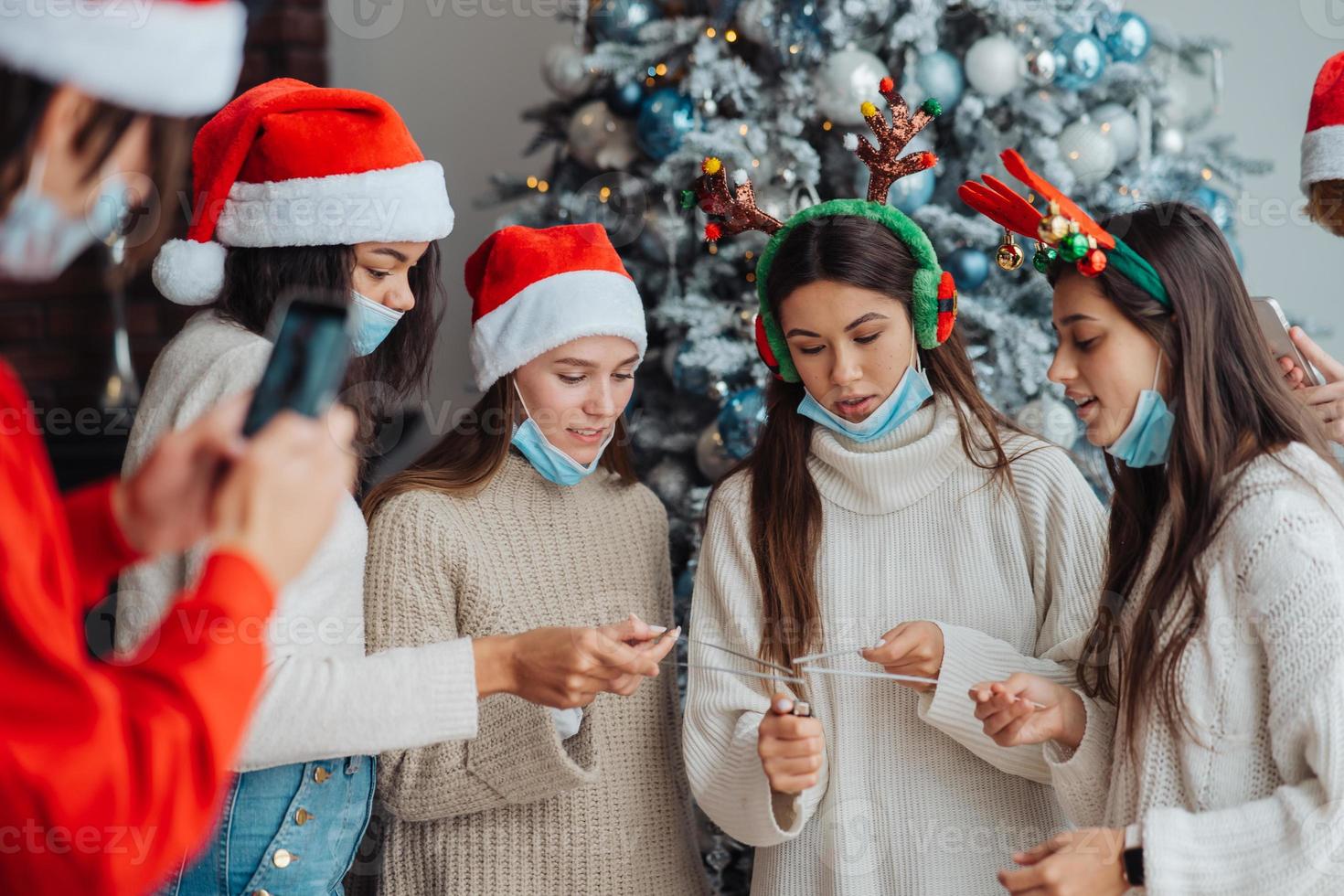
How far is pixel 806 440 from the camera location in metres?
1.96

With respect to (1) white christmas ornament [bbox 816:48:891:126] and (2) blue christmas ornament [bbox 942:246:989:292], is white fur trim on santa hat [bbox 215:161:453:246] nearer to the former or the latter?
(1) white christmas ornament [bbox 816:48:891:126]

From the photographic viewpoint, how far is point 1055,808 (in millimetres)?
1768

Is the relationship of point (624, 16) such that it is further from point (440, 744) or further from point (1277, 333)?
point (440, 744)

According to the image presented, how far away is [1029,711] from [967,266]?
4.43 ft

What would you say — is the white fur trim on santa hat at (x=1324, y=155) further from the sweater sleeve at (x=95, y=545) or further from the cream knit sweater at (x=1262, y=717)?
the sweater sleeve at (x=95, y=545)

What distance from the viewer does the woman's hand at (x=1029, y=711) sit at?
1493 millimetres

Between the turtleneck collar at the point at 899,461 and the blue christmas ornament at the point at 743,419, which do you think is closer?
the turtleneck collar at the point at 899,461

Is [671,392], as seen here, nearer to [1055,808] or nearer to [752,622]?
[752,622]

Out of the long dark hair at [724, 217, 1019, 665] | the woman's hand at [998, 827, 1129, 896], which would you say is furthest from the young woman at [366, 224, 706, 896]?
the woman's hand at [998, 827, 1129, 896]

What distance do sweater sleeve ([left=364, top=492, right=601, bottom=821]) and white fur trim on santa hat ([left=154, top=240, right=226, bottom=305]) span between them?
1.46ft

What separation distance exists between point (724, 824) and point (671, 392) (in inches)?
51.5

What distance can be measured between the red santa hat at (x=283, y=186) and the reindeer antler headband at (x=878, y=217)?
55cm

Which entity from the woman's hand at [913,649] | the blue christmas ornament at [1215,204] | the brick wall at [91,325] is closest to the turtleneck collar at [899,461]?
the woman's hand at [913,649]

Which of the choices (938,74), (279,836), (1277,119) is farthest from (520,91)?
(279,836)
